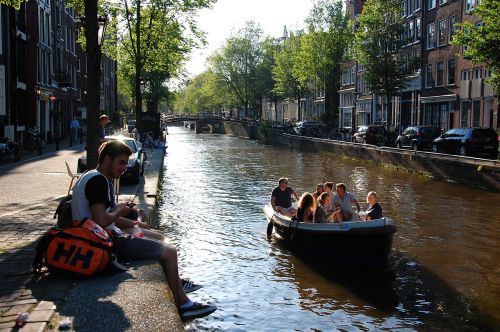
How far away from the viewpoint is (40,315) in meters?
4.68

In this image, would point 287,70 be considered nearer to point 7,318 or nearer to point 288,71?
point 288,71

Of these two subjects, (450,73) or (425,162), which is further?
(450,73)

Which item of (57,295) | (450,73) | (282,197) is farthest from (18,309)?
(450,73)

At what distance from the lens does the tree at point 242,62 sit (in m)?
83.2

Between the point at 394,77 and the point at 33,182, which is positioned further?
the point at 394,77

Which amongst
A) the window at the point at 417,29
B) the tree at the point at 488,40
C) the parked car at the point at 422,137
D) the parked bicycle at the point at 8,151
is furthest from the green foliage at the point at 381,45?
the parked bicycle at the point at 8,151

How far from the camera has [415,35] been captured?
4781cm

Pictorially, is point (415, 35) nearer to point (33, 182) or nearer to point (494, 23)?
point (494, 23)

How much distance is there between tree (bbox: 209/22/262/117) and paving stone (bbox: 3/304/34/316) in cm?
7834

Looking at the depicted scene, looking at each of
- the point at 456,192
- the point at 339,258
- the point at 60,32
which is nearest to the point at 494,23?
the point at 456,192

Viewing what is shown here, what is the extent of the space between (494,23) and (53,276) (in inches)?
804

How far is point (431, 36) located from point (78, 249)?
43869 millimetres

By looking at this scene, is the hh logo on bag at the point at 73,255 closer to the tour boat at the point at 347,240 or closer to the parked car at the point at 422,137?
the tour boat at the point at 347,240

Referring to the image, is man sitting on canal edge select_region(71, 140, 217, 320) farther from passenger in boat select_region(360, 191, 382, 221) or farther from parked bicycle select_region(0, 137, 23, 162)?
parked bicycle select_region(0, 137, 23, 162)
